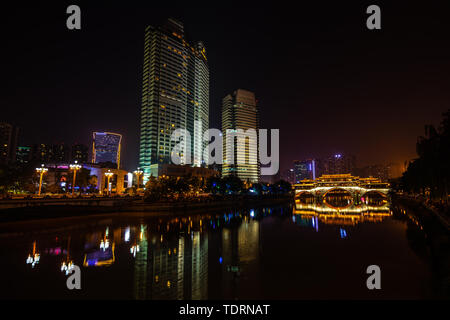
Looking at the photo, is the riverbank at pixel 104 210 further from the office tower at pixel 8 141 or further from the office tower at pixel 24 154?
the office tower at pixel 24 154

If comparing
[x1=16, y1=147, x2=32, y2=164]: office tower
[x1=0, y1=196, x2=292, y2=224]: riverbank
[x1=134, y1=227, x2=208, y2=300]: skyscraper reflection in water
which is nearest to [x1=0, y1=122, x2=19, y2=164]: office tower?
[x1=16, y1=147, x2=32, y2=164]: office tower

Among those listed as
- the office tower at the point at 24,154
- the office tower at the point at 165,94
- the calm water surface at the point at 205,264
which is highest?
the office tower at the point at 165,94

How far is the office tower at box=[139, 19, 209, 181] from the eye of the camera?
454 feet

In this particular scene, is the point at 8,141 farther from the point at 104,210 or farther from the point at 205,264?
the point at 205,264

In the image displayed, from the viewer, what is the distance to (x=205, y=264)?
17844 millimetres

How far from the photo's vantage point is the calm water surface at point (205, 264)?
12938 millimetres

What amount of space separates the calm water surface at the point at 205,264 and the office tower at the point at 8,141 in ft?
585

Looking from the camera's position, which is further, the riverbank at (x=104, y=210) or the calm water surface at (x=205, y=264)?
the riverbank at (x=104, y=210)

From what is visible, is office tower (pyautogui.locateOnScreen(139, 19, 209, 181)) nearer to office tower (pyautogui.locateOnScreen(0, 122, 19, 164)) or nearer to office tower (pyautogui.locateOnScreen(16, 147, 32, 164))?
office tower (pyautogui.locateOnScreen(0, 122, 19, 164))

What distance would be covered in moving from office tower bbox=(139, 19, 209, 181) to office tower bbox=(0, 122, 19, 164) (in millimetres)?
99651

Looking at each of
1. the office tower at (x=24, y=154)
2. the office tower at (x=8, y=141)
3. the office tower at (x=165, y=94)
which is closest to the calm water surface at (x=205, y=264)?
the office tower at (x=165, y=94)

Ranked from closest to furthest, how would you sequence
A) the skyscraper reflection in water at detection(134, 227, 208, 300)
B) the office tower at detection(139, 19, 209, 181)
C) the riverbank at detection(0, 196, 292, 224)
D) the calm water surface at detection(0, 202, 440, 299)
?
the skyscraper reflection in water at detection(134, 227, 208, 300) < the calm water surface at detection(0, 202, 440, 299) < the riverbank at detection(0, 196, 292, 224) < the office tower at detection(139, 19, 209, 181)

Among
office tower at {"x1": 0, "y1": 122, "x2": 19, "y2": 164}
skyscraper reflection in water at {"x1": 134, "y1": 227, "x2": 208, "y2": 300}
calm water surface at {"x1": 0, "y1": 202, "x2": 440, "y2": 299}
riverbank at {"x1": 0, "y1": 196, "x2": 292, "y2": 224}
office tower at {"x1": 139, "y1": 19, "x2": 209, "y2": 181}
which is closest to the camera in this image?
skyscraper reflection in water at {"x1": 134, "y1": 227, "x2": 208, "y2": 300}
